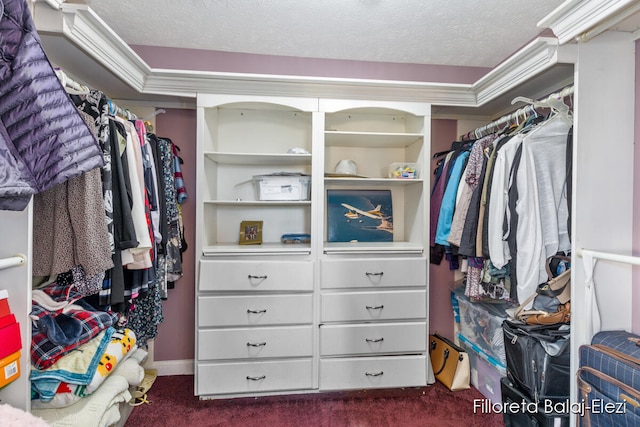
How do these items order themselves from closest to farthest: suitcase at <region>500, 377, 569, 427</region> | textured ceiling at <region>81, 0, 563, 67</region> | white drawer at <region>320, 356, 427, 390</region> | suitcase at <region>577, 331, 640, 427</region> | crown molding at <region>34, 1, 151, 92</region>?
suitcase at <region>577, 331, 640, 427</region>, crown molding at <region>34, 1, 151, 92</region>, suitcase at <region>500, 377, 569, 427</region>, textured ceiling at <region>81, 0, 563, 67</region>, white drawer at <region>320, 356, 427, 390</region>

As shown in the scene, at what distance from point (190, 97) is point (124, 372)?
5.09 ft

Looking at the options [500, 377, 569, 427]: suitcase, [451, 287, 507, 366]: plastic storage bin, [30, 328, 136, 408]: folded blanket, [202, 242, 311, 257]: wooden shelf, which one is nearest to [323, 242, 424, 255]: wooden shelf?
[202, 242, 311, 257]: wooden shelf

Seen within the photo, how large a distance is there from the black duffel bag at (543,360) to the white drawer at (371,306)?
0.61 m

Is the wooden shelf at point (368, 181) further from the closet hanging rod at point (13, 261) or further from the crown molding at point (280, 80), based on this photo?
the closet hanging rod at point (13, 261)

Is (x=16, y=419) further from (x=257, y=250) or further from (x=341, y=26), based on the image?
(x=341, y=26)

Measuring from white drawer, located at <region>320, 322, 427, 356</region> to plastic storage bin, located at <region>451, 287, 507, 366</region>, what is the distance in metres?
0.40

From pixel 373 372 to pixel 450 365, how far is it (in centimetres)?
57

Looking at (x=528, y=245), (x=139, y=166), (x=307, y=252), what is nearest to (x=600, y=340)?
(x=528, y=245)

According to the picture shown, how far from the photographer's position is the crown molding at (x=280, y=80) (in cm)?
142

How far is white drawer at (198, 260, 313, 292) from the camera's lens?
6.24ft

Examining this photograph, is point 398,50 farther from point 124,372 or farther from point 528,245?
point 124,372

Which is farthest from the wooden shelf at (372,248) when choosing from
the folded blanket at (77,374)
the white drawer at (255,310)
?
the folded blanket at (77,374)

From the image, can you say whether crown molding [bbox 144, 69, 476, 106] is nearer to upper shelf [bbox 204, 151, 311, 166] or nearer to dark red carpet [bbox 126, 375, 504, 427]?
upper shelf [bbox 204, 151, 311, 166]

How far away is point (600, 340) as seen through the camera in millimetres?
1306
